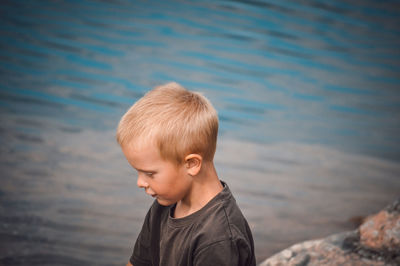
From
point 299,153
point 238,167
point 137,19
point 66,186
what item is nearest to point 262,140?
point 299,153

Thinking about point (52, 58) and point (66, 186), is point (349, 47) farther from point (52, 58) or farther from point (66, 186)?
point (66, 186)

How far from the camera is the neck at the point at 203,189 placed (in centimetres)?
124

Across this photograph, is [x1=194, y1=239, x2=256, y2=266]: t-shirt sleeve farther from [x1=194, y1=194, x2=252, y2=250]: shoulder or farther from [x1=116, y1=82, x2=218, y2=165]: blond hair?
[x1=116, y1=82, x2=218, y2=165]: blond hair

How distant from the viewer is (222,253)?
112 centimetres

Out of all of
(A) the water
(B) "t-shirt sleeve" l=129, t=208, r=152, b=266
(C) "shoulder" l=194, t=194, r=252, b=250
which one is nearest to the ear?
(C) "shoulder" l=194, t=194, r=252, b=250

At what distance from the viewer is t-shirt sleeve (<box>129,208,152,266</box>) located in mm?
1424

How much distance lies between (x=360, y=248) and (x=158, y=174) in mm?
914

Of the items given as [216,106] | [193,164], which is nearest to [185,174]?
[193,164]

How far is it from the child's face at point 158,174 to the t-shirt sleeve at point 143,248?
0.22 meters

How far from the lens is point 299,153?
3.92m

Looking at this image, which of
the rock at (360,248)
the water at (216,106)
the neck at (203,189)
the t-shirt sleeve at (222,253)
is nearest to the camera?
the t-shirt sleeve at (222,253)

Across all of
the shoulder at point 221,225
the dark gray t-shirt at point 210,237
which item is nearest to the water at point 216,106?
the dark gray t-shirt at point 210,237

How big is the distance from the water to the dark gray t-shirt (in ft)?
3.34

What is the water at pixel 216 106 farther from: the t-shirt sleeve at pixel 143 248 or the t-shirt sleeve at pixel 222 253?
the t-shirt sleeve at pixel 222 253
